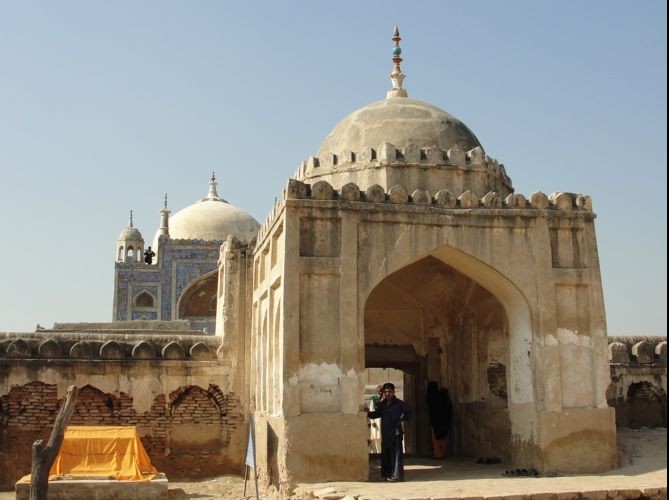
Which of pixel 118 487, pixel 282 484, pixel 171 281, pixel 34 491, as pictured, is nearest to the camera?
pixel 34 491

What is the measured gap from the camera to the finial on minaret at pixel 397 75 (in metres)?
15.2

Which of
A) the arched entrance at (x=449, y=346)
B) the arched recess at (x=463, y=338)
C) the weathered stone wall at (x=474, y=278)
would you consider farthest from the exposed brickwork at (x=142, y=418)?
the arched entrance at (x=449, y=346)

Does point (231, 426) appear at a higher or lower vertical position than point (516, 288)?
lower

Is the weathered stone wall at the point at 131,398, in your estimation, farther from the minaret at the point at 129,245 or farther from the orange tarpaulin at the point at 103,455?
the minaret at the point at 129,245

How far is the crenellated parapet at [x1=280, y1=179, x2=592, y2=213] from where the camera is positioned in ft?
36.4

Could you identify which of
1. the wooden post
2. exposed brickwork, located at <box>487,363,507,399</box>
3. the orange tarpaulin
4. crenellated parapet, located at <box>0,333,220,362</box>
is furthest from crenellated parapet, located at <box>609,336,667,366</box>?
the wooden post

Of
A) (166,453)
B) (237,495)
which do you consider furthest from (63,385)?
(237,495)

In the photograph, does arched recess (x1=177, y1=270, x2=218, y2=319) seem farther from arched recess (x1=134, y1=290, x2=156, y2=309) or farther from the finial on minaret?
the finial on minaret

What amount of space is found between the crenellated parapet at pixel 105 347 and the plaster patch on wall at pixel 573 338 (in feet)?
19.0

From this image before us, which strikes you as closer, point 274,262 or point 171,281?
point 274,262

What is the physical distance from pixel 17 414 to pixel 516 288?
797cm

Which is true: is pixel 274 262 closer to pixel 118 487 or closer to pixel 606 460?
pixel 118 487

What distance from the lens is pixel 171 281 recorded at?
33.0 metres

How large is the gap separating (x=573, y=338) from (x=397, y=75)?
20.6 feet
